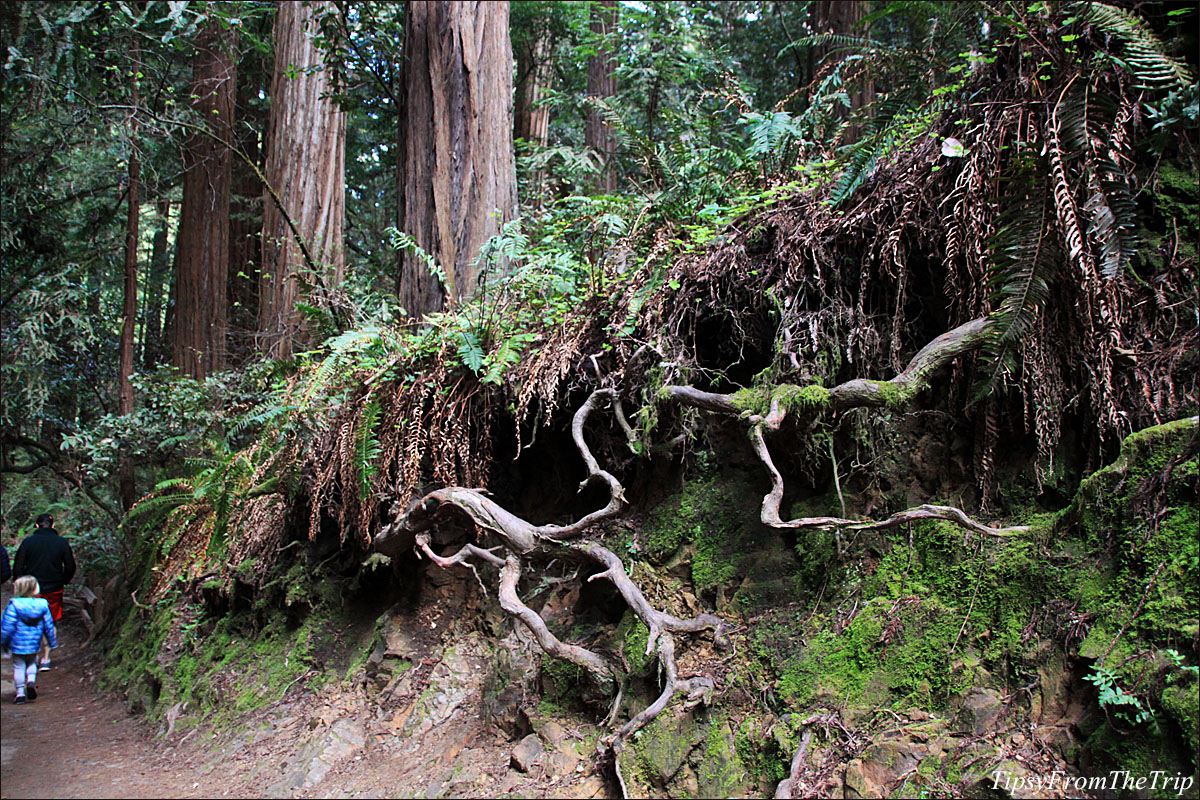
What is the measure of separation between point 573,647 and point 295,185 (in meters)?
7.55

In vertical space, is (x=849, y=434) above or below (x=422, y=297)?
below

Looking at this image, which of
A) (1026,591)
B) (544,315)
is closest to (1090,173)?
(1026,591)

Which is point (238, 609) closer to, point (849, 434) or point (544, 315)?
point (544, 315)

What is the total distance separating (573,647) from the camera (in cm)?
355

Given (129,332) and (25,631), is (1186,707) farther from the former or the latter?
(129,332)

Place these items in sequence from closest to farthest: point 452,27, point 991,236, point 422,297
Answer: point 991,236 → point 422,297 → point 452,27

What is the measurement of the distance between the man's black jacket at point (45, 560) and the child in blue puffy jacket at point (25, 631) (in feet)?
Answer: 1.61

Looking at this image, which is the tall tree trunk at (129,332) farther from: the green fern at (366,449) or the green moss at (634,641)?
the green moss at (634,641)

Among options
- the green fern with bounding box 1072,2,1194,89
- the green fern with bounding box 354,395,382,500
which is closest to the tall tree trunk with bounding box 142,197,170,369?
the green fern with bounding box 354,395,382,500

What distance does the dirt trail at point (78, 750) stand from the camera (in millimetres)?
2828

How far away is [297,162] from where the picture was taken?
8.81 meters

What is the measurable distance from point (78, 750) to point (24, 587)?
93cm

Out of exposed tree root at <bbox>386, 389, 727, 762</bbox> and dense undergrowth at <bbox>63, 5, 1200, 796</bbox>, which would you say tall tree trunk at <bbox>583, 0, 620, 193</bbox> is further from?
exposed tree root at <bbox>386, 389, 727, 762</bbox>

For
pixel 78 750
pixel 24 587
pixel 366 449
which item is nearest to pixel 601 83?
pixel 366 449
